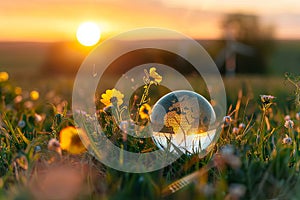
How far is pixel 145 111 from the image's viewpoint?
10.1 ft

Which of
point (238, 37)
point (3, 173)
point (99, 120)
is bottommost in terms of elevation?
point (3, 173)

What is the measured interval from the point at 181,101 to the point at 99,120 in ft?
1.79

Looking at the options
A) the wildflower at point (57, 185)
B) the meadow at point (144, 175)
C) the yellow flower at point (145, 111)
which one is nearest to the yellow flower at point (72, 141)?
the meadow at point (144, 175)

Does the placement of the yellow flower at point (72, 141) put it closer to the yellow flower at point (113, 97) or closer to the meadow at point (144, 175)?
the meadow at point (144, 175)

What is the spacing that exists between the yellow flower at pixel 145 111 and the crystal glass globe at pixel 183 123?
17cm

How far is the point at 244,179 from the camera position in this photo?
218 centimetres

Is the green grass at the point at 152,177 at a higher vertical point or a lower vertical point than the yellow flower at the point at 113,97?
lower

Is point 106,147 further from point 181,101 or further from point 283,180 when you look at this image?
point 283,180

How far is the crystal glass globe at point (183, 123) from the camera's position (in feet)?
8.95

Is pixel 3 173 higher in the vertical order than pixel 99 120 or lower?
lower

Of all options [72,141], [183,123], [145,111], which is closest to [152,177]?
[72,141]

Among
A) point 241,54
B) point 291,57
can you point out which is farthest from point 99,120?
point 291,57

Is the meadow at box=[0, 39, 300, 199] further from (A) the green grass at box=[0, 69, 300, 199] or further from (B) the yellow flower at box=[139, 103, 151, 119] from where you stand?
(B) the yellow flower at box=[139, 103, 151, 119]

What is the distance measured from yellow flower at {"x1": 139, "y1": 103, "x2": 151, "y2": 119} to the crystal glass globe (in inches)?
6.9
